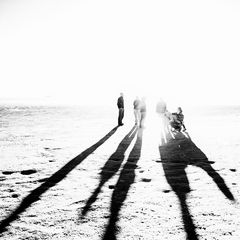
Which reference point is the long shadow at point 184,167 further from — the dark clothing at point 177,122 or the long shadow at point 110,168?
the dark clothing at point 177,122

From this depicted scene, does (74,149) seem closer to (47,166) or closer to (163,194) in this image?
(47,166)

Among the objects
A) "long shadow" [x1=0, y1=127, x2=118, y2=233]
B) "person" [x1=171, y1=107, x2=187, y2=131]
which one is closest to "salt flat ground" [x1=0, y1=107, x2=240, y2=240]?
"long shadow" [x1=0, y1=127, x2=118, y2=233]

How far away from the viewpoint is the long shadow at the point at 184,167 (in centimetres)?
457

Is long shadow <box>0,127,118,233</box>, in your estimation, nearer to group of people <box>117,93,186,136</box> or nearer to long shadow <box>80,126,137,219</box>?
long shadow <box>80,126,137,219</box>

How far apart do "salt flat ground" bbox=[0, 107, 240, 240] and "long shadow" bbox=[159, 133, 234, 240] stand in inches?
0.7

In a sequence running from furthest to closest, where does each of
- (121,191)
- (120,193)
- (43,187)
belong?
(43,187), (121,191), (120,193)

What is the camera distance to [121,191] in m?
5.70

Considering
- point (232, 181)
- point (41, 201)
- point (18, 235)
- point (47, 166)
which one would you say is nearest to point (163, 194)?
point (232, 181)

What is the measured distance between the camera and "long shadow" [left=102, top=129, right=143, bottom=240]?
409cm

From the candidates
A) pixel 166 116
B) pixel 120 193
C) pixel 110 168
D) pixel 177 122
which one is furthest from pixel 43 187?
pixel 166 116

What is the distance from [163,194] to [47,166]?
13.0 feet

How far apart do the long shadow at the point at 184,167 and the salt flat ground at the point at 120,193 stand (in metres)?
0.02

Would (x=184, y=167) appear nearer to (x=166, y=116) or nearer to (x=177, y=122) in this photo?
(x=177, y=122)

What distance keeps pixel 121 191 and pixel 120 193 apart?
0.12m
